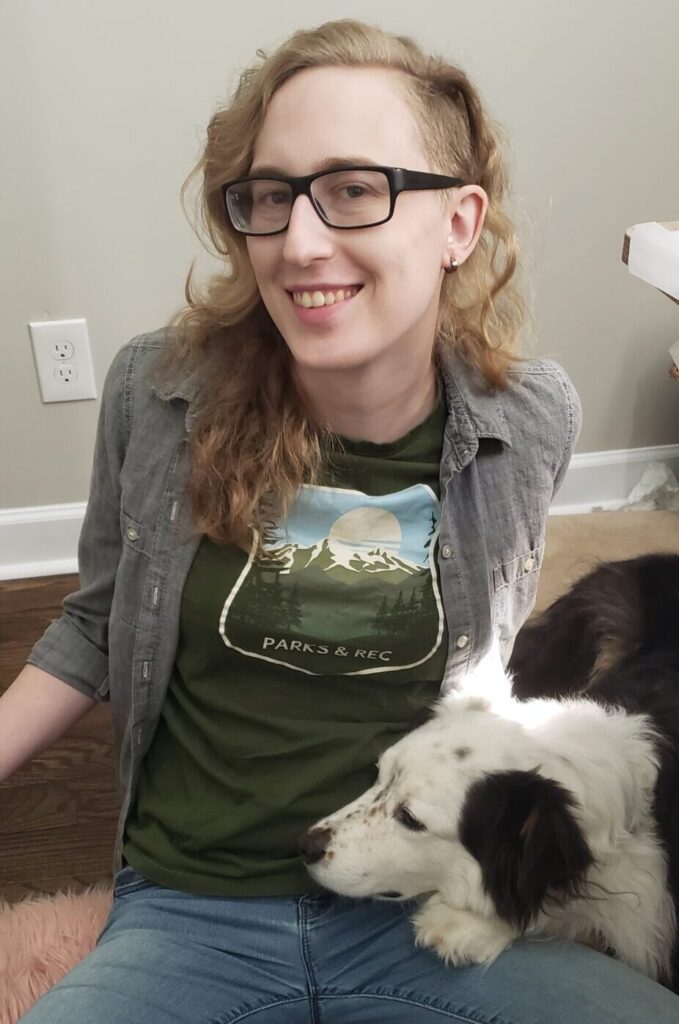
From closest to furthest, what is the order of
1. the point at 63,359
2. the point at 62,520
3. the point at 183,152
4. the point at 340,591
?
the point at 340,591 < the point at 183,152 < the point at 63,359 < the point at 62,520

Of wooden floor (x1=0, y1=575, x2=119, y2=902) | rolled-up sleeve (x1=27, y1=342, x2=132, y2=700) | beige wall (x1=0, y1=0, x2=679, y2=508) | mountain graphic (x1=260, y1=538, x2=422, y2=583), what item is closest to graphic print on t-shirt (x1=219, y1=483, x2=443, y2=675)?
mountain graphic (x1=260, y1=538, x2=422, y2=583)

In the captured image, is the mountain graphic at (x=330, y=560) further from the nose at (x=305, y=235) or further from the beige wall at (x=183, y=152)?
the beige wall at (x=183, y=152)

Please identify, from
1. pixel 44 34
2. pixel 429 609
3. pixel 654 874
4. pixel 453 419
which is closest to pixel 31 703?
pixel 429 609

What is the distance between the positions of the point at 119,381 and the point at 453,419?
1.37 feet

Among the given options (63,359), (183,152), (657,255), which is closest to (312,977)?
(657,255)

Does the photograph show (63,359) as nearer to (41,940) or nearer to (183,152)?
Answer: (183,152)

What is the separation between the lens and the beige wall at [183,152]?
1762 millimetres

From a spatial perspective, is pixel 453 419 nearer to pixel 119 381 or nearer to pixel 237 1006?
pixel 119 381

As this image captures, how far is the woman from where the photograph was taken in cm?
96

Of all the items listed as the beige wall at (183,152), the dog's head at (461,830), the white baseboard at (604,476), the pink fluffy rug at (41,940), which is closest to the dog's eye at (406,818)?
the dog's head at (461,830)

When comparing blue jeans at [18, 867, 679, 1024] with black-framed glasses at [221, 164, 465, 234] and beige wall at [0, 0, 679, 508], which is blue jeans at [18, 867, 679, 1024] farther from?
beige wall at [0, 0, 679, 508]

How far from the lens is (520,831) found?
0.96 m

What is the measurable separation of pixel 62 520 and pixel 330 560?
1.30 m

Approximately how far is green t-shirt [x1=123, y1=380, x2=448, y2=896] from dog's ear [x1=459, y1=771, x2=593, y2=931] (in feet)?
0.53
